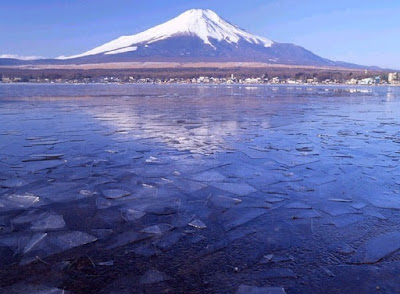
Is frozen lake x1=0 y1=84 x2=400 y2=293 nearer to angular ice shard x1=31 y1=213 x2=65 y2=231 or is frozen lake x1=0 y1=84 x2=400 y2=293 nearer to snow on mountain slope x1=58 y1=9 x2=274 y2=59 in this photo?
angular ice shard x1=31 y1=213 x2=65 y2=231

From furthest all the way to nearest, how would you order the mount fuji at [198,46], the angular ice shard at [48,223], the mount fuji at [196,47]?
1. the mount fuji at [198,46]
2. the mount fuji at [196,47]
3. the angular ice shard at [48,223]

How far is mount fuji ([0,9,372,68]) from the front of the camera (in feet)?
390

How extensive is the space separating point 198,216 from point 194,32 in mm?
152737

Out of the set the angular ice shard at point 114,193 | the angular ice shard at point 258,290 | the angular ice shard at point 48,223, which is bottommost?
the angular ice shard at point 258,290

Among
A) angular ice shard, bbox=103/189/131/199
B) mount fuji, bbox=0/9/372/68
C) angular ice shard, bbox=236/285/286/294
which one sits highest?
mount fuji, bbox=0/9/372/68

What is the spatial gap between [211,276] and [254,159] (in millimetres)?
3771

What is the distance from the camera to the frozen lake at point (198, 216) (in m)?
2.54

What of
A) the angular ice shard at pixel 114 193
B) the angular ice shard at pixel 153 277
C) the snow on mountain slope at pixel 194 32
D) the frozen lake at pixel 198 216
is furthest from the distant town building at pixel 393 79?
the snow on mountain slope at pixel 194 32

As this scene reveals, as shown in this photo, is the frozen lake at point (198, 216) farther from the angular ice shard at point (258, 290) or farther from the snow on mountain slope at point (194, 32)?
the snow on mountain slope at point (194, 32)

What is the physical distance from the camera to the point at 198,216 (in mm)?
3650

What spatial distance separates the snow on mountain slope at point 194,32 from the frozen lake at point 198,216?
13690 centimetres

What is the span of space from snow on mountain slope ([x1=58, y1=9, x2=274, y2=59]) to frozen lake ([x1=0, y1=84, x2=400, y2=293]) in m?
137

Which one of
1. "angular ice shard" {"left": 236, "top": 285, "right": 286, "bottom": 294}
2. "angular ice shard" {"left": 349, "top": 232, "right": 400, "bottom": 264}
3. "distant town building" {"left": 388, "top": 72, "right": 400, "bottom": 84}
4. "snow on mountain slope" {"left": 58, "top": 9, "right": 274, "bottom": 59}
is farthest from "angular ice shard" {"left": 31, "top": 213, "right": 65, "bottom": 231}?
"snow on mountain slope" {"left": 58, "top": 9, "right": 274, "bottom": 59}

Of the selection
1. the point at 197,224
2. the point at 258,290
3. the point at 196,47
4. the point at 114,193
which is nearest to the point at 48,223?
the point at 114,193
